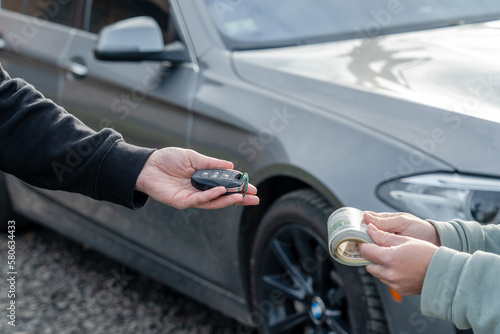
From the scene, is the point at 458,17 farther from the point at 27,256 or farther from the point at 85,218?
the point at 27,256

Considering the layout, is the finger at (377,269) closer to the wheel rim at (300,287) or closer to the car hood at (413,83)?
the car hood at (413,83)

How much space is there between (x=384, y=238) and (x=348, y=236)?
0.24 feet

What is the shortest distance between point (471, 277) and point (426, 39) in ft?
5.02

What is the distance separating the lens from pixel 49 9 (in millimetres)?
3576

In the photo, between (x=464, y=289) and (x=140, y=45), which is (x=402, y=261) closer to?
(x=464, y=289)

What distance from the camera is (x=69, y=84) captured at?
3186 mm

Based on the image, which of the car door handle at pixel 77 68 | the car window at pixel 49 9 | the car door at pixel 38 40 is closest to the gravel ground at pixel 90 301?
the car door at pixel 38 40

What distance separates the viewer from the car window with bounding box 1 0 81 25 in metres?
3.46

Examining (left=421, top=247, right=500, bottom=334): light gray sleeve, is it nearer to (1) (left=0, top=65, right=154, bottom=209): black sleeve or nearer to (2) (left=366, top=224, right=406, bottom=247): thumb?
(2) (left=366, top=224, right=406, bottom=247): thumb

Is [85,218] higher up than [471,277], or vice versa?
[471,277]

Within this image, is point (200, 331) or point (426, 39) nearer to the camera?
point (426, 39)

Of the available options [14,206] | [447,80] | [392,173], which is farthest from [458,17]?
[14,206]

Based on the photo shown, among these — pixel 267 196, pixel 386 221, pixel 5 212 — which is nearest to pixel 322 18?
pixel 267 196

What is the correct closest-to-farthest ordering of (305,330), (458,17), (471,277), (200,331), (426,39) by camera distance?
(471,277)
(305,330)
(426,39)
(458,17)
(200,331)
